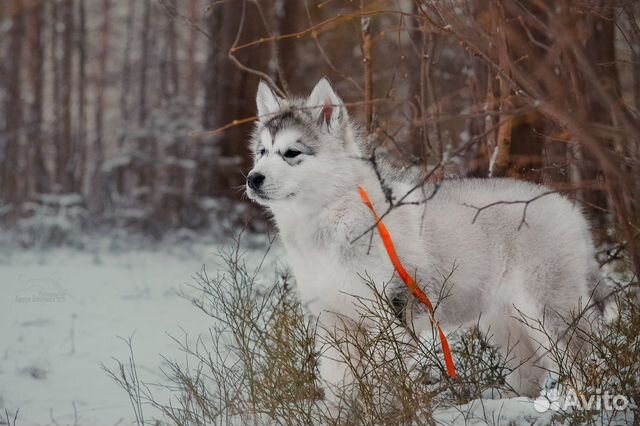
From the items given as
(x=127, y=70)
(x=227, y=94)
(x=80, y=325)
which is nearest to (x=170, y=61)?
(x=127, y=70)

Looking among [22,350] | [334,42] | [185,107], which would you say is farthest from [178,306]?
[334,42]

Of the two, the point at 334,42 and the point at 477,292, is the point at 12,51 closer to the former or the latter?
the point at 334,42

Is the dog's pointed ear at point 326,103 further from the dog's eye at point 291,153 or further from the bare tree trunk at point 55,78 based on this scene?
the bare tree trunk at point 55,78

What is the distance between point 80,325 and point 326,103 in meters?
3.47

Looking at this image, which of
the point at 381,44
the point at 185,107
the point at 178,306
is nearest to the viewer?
the point at 178,306

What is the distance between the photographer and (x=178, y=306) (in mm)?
6691

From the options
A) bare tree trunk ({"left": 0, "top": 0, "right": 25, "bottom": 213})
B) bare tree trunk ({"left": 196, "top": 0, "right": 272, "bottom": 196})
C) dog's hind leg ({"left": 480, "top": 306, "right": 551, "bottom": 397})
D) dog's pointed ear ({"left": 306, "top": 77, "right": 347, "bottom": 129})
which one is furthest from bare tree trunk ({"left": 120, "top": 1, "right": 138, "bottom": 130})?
dog's hind leg ({"left": 480, "top": 306, "right": 551, "bottom": 397})

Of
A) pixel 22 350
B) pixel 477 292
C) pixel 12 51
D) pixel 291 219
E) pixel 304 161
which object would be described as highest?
pixel 12 51

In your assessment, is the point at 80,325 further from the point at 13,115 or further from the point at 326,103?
the point at 13,115

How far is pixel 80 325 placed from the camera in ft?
19.8

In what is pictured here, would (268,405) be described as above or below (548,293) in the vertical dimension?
below

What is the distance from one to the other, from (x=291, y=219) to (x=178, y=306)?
3.27 metres

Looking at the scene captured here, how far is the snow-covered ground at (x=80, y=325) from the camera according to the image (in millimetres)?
4281

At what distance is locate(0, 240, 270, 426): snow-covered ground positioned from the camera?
4281 millimetres
